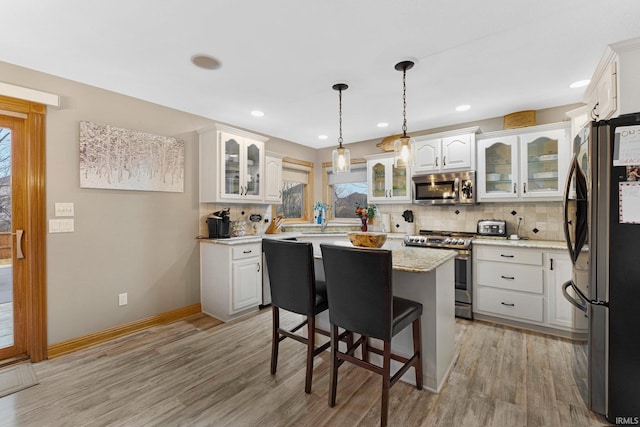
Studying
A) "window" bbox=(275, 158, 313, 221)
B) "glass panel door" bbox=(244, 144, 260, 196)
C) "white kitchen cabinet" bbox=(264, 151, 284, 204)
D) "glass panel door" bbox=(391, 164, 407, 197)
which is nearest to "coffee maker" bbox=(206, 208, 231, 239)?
"glass panel door" bbox=(244, 144, 260, 196)

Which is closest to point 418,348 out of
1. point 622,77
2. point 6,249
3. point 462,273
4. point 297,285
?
point 297,285

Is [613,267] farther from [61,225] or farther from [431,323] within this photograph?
[61,225]

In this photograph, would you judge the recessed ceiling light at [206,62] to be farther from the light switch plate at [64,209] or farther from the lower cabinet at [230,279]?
the lower cabinet at [230,279]

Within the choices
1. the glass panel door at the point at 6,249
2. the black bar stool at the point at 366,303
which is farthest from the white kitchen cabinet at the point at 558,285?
the glass panel door at the point at 6,249

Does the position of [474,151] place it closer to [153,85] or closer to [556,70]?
[556,70]

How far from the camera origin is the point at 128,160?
3021 millimetres

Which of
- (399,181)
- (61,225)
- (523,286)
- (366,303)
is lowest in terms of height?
(523,286)

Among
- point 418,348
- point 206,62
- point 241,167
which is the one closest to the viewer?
point 418,348

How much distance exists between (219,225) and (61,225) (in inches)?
57.5

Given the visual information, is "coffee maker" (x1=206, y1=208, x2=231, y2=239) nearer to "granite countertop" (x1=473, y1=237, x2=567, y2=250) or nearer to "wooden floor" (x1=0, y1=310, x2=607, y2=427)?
"wooden floor" (x1=0, y1=310, x2=607, y2=427)

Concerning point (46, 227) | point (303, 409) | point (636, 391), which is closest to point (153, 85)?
point (46, 227)

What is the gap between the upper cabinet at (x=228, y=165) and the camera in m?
3.55

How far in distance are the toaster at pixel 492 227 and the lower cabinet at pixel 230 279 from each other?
2.83m

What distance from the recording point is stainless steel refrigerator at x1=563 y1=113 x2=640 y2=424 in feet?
5.32
